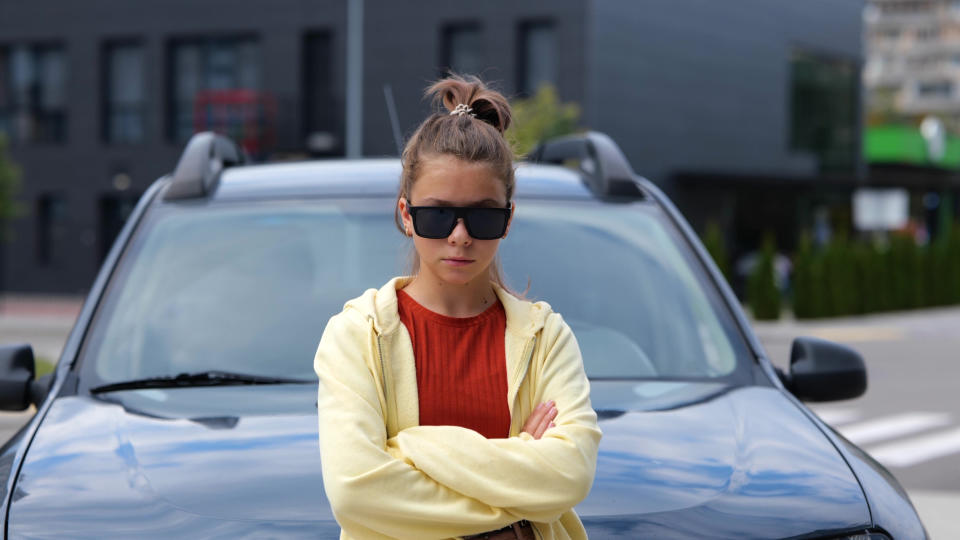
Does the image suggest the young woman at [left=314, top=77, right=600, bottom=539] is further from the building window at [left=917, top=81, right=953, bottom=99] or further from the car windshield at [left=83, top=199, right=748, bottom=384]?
the building window at [left=917, top=81, right=953, bottom=99]

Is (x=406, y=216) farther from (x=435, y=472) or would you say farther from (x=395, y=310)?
(x=435, y=472)

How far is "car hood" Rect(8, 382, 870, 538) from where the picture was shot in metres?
2.30

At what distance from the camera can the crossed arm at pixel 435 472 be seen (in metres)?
1.96

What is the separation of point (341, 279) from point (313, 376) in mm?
524

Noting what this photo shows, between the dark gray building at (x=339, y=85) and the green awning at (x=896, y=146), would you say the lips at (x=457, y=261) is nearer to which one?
the dark gray building at (x=339, y=85)

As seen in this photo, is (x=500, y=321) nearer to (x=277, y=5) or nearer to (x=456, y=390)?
(x=456, y=390)

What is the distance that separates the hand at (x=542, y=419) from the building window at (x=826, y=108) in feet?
129

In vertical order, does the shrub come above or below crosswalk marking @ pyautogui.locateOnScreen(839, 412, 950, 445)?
below

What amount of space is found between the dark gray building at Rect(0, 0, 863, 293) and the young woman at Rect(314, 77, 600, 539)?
2943cm

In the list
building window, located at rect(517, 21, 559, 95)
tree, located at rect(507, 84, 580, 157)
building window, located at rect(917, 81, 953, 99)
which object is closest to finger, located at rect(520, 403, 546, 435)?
tree, located at rect(507, 84, 580, 157)

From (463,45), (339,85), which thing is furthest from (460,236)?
(339,85)

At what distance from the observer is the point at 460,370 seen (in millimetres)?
2105

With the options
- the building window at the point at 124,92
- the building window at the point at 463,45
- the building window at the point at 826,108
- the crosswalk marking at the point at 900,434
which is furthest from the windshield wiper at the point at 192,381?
the building window at the point at 826,108

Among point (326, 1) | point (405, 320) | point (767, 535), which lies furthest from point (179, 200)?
point (326, 1)
